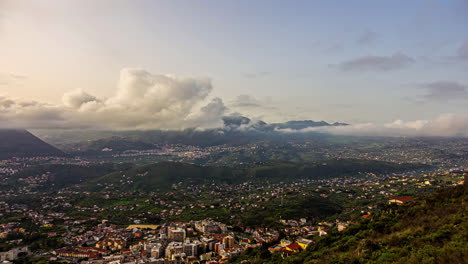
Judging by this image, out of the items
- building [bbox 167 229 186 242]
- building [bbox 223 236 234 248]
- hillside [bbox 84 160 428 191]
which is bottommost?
hillside [bbox 84 160 428 191]

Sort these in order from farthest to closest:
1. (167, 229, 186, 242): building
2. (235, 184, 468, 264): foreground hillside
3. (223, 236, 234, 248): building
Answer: (167, 229, 186, 242): building
(223, 236, 234, 248): building
(235, 184, 468, 264): foreground hillside

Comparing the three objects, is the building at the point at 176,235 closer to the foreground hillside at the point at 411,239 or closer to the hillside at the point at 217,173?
the foreground hillside at the point at 411,239

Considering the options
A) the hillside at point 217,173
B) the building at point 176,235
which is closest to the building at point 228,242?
the building at point 176,235

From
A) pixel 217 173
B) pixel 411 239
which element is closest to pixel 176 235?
pixel 411 239

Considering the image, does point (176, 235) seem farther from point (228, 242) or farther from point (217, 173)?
point (217, 173)

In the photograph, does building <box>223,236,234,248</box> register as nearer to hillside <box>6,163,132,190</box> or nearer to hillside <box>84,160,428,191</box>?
hillside <box>84,160,428,191</box>

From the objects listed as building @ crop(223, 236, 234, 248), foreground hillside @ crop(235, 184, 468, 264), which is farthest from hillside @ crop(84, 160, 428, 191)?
foreground hillside @ crop(235, 184, 468, 264)
